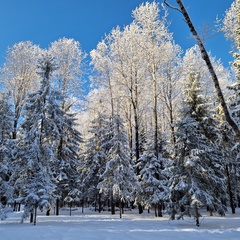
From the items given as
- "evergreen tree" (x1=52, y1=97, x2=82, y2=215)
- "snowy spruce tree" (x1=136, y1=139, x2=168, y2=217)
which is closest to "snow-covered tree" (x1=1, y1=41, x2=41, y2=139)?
"evergreen tree" (x1=52, y1=97, x2=82, y2=215)

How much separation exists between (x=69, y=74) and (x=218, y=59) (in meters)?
16.6

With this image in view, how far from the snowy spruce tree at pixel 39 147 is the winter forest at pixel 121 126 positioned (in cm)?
6

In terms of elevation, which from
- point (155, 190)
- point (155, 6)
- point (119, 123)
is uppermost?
point (155, 6)

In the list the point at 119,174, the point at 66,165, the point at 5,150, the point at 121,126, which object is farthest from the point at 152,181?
the point at 5,150

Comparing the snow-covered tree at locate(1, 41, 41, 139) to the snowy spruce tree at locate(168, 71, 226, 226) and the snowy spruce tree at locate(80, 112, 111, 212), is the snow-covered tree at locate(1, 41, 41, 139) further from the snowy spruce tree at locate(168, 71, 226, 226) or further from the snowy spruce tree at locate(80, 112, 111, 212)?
the snowy spruce tree at locate(168, 71, 226, 226)

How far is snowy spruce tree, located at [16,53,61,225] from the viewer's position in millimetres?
12609

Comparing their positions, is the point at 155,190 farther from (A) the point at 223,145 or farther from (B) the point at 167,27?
(B) the point at 167,27

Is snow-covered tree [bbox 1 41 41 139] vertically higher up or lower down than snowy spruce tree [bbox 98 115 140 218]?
higher up

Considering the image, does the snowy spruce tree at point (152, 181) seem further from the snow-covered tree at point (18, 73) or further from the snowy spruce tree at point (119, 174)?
the snow-covered tree at point (18, 73)

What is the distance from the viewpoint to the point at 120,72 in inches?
900

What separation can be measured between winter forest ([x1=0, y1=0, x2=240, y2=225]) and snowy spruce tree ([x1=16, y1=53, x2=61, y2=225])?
0.20ft

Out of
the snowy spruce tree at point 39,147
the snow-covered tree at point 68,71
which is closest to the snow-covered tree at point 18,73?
the snow-covered tree at point 68,71

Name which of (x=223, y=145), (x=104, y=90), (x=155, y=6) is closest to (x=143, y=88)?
(x=104, y=90)

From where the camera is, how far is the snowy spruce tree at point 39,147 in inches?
496
